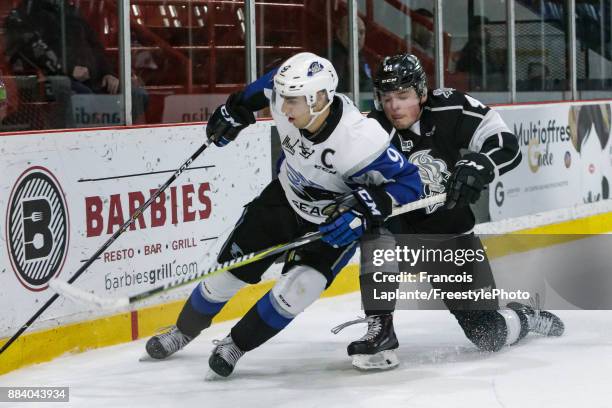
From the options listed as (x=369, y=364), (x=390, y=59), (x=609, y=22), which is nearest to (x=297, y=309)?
(x=369, y=364)

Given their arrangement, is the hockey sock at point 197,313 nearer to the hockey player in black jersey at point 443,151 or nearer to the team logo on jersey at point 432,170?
the hockey player in black jersey at point 443,151

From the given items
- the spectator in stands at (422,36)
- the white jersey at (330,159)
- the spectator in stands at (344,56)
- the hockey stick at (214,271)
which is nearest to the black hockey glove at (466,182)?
the hockey stick at (214,271)

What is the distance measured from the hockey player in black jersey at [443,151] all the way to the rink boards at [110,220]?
3.33 feet

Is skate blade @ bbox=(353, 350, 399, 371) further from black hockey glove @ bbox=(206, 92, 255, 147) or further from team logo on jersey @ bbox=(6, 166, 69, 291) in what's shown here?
team logo on jersey @ bbox=(6, 166, 69, 291)

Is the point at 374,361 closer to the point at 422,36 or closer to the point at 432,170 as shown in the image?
the point at 432,170

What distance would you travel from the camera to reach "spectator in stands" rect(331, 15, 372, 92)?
6.21m

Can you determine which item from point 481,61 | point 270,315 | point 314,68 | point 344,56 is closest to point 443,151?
point 314,68

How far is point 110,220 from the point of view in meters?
4.58

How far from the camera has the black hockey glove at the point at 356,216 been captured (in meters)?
3.67

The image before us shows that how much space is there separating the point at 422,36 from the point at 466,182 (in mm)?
3128

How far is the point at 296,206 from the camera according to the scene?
3.95 metres

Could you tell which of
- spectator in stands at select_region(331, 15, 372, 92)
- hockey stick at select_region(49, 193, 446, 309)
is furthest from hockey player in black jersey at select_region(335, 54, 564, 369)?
spectator in stands at select_region(331, 15, 372, 92)

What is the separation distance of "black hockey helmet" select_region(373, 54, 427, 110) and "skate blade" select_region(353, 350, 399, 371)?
91 centimetres

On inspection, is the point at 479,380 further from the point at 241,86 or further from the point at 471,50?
the point at 471,50
